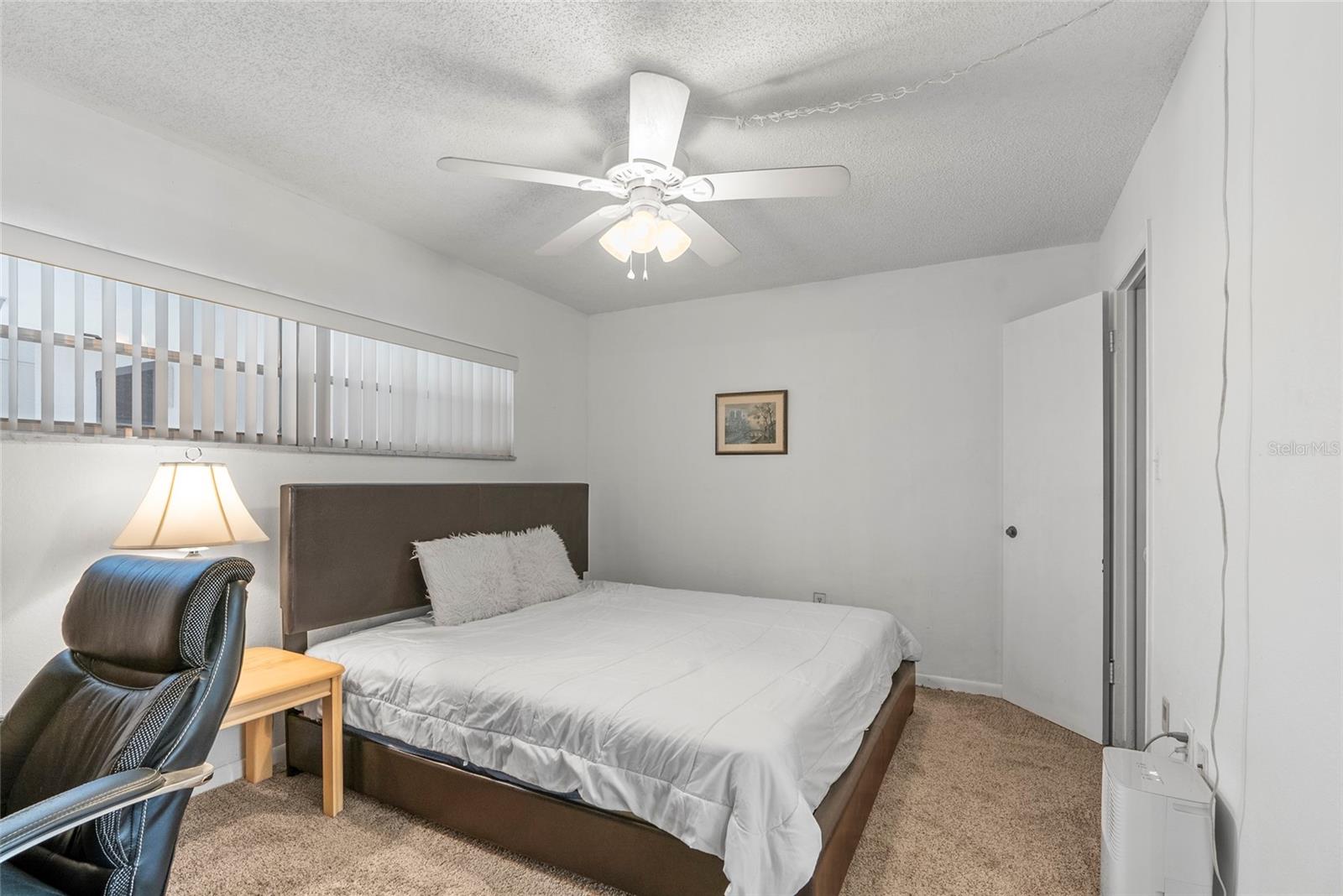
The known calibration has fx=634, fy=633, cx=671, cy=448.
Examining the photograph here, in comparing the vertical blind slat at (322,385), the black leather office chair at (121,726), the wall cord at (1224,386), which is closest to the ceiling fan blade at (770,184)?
the wall cord at (1224,386)

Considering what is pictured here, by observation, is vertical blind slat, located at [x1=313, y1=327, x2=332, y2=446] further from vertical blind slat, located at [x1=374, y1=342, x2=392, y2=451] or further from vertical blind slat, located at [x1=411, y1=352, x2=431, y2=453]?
vertical blind slat, located at [x1=411, y1=352, x2=431, y2=453]

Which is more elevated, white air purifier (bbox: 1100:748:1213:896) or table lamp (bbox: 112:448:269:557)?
table lamp (bbox: 112:448:269:557)

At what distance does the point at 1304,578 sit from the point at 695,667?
1.67m

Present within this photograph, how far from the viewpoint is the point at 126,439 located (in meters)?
2.32

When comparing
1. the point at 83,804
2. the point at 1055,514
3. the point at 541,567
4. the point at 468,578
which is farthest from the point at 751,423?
the point at 83,804

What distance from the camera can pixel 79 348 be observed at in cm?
224

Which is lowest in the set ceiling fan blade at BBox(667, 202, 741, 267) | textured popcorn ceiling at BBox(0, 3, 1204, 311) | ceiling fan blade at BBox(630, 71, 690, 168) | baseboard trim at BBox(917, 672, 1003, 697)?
baseboard trim at BBox(917, 672, 1003, 697)

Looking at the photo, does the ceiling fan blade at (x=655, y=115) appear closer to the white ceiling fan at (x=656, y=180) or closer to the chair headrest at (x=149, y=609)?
the white ceiling fan at (x=656, y=180)

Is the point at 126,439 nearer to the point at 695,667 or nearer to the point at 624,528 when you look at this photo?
the point at 695,667

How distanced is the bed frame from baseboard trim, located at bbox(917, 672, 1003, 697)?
2.49 ft

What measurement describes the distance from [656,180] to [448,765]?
7.09 ft

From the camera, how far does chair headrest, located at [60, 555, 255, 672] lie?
1.44 m

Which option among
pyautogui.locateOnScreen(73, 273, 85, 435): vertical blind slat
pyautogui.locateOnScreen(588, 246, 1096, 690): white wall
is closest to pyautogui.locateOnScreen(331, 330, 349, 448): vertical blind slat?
pyautogui.locateOnScreen(73, 273, 85, 435): vertical blind slat

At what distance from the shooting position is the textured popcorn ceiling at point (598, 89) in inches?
70.7
